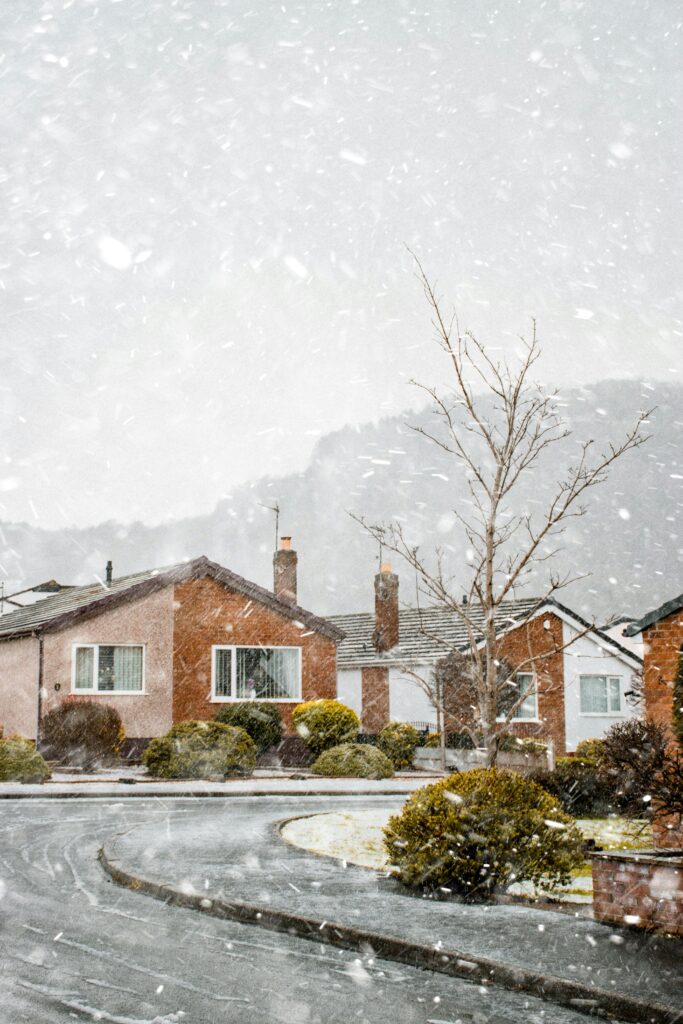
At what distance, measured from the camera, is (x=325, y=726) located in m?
31.3

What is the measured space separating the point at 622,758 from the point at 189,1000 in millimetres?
4341

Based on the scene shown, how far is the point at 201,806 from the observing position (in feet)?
64.7

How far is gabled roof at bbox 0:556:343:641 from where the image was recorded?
3117 cm

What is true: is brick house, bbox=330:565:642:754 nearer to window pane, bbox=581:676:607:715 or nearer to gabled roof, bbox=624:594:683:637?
window pane, bbox=581:676:607:715

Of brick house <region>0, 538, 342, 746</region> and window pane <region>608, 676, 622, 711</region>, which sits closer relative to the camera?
brick house <region>0, 538, 342, 746</region>

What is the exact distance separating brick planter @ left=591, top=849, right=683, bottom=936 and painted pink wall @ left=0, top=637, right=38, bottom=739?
2413 centimetres

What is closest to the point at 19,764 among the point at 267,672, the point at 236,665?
the point at 236,665

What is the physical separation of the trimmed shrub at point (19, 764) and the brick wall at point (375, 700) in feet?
54.4

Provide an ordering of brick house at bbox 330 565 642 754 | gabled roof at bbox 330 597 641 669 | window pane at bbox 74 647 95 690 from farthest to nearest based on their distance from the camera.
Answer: brick house at bbox 330 565 642 754 < gabled roof at bbox 330 597 641 669 < window pane at bbox 74 647 95 690

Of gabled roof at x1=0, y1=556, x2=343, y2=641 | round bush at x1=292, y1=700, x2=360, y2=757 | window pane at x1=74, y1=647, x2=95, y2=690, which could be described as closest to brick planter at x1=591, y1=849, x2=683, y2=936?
round bush at x1=292, y1=700, x2=360, y2=757

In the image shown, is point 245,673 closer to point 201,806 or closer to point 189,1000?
point 201,806

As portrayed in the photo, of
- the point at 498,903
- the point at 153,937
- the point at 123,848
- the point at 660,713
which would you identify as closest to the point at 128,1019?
the point at 153,937

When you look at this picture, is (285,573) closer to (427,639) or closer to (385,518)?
(427,639)

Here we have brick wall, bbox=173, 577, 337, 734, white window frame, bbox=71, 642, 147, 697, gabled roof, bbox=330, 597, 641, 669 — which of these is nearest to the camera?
white window frame, bbox=71, 642, 147, 697
